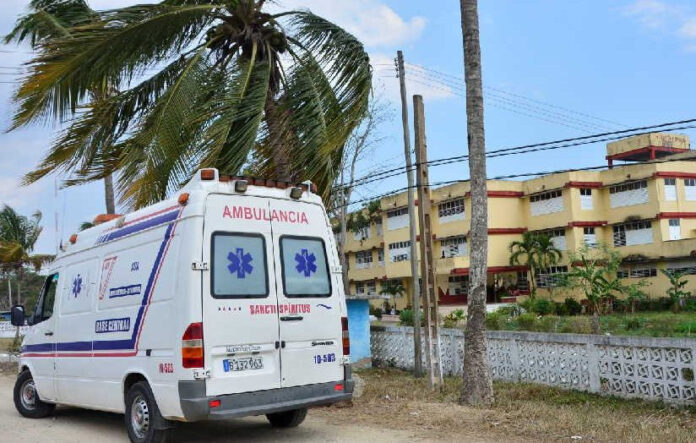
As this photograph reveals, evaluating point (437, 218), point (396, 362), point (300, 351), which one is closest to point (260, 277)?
point (300, 351)

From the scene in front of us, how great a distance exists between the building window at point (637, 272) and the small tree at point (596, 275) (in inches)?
48.2

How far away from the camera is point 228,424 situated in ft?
29.4

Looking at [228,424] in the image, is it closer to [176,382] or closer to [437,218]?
[176,382]

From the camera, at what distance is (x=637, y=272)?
41.1 meters

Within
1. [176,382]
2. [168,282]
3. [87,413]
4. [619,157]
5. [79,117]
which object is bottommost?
[87,413]

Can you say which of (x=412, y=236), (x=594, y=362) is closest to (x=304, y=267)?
(x=594, y=362)

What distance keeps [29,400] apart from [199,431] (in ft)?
11.2

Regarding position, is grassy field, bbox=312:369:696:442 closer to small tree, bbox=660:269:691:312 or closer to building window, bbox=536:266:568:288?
small tree, bbox=660:269:691:312

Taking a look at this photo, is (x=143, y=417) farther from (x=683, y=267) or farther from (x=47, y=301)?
(x=683, y=267)

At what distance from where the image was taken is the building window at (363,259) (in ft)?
190

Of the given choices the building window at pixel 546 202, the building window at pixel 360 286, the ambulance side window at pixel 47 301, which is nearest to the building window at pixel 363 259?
the building window at pixel 360 286

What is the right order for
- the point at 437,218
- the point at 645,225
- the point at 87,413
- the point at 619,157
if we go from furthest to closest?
the point at 437,218, the point at 619,157, the point at 645,225, the point at 87,413

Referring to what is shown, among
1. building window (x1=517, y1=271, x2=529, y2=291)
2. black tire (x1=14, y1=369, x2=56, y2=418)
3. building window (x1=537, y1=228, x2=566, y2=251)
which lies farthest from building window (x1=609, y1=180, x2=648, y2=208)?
black tire (x1=14, y1=369, x2=56, y2=418)

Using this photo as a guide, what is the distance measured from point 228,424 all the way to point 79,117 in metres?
6.05
